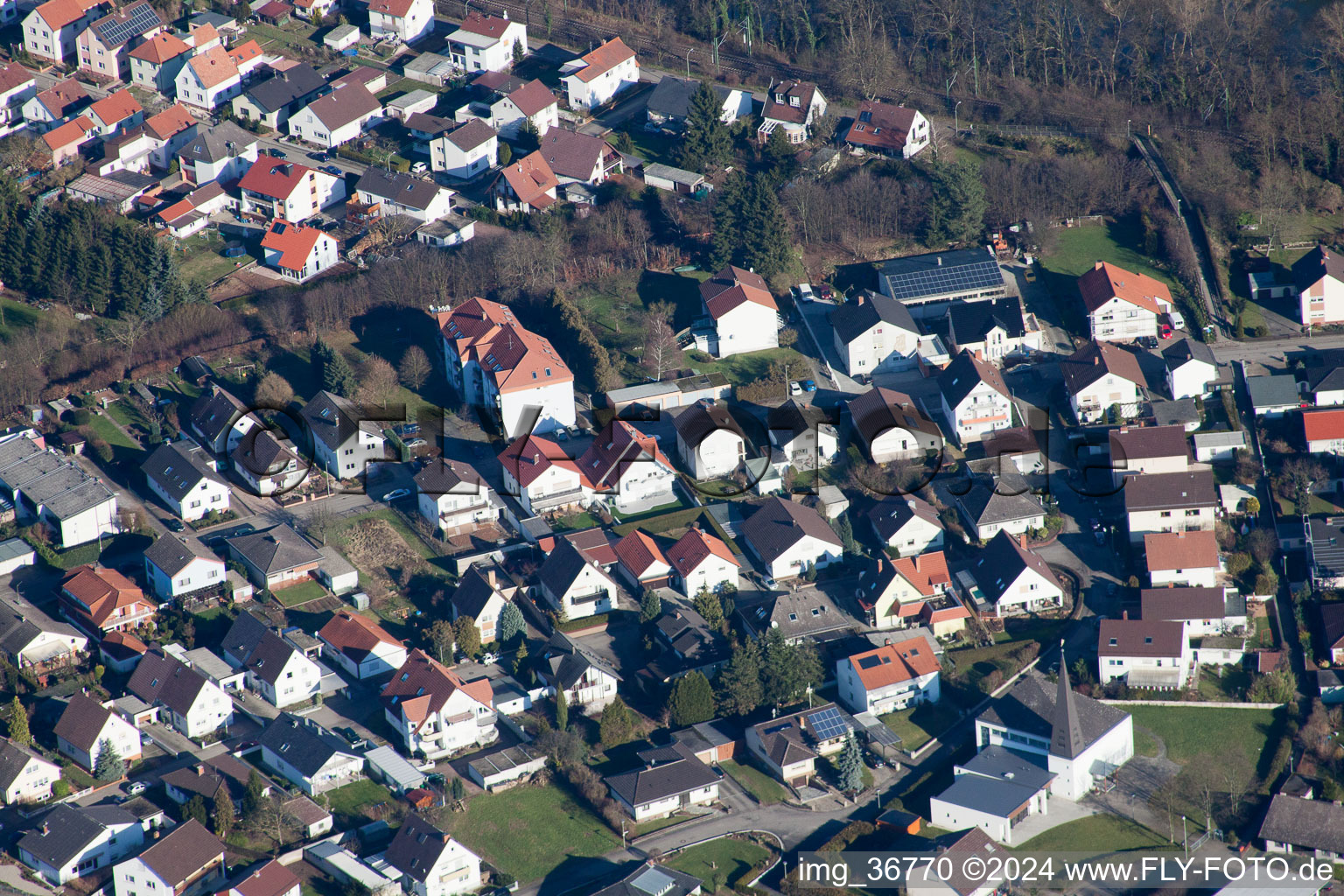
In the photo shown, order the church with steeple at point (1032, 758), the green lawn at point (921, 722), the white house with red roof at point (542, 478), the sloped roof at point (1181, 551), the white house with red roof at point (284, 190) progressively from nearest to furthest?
the church with steeple at point (1032, 758) < the green lawn at point (921, 722) < the sloped roof at point (1181, 551) < the white house with red roof at point (542, 478) < the white house with red roof at point (284, 190)

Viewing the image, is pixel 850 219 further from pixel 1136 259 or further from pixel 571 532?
pixel 571 532

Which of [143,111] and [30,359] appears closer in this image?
[30,359]

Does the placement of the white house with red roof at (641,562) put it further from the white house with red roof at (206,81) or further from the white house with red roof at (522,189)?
the white house with red roof at (206,81)

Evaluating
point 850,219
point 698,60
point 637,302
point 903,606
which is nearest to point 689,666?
point 903,606

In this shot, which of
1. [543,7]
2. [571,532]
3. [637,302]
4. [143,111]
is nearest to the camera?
[571,532]

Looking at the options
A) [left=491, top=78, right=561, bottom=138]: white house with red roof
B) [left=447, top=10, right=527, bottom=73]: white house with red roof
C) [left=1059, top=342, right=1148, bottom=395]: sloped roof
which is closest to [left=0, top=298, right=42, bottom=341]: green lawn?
[left=491, top=78, right=561, bottom=138]: white house with red roof

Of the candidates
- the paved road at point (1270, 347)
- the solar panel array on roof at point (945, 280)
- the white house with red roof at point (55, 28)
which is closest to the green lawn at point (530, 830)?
the solar panel array on roof at point (945, 280)
